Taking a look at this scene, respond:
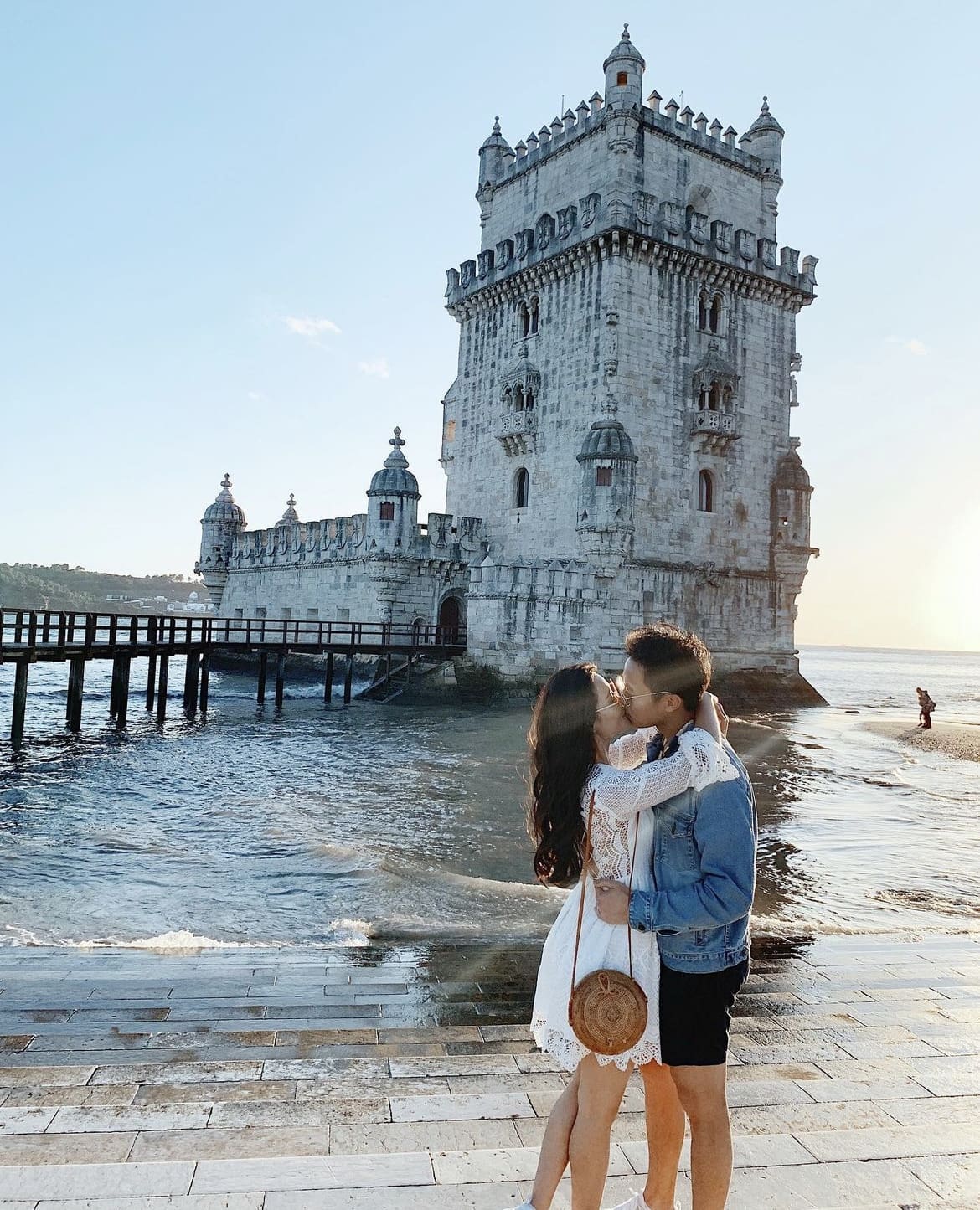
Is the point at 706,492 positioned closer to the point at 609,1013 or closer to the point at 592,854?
the point at 592,854

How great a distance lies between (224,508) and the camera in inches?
1859

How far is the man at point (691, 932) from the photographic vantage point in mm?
2678

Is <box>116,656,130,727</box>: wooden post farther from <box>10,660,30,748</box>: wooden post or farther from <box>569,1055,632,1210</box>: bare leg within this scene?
<box>569,1055,632,1210</box>: bare leg

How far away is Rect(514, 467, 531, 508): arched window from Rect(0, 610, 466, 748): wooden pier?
510cm

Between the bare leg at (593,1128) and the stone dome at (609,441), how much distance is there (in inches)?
1026

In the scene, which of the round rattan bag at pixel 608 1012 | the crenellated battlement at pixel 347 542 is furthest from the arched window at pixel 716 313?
the round rattan bag at pixel 608 1012

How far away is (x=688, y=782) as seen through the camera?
2684 mm

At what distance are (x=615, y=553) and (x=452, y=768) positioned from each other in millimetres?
12347

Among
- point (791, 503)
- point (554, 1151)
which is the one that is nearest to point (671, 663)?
point (554, 1151)

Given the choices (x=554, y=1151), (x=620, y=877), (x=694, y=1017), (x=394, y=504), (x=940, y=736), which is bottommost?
(x=940, y=736)

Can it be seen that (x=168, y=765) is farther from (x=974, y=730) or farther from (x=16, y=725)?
(x=974, y=730)

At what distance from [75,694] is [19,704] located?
2.26 m

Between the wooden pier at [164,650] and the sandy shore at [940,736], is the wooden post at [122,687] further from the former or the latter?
the sandy shore at [940,736]

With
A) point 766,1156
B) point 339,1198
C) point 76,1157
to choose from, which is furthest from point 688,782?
point 76,1157
